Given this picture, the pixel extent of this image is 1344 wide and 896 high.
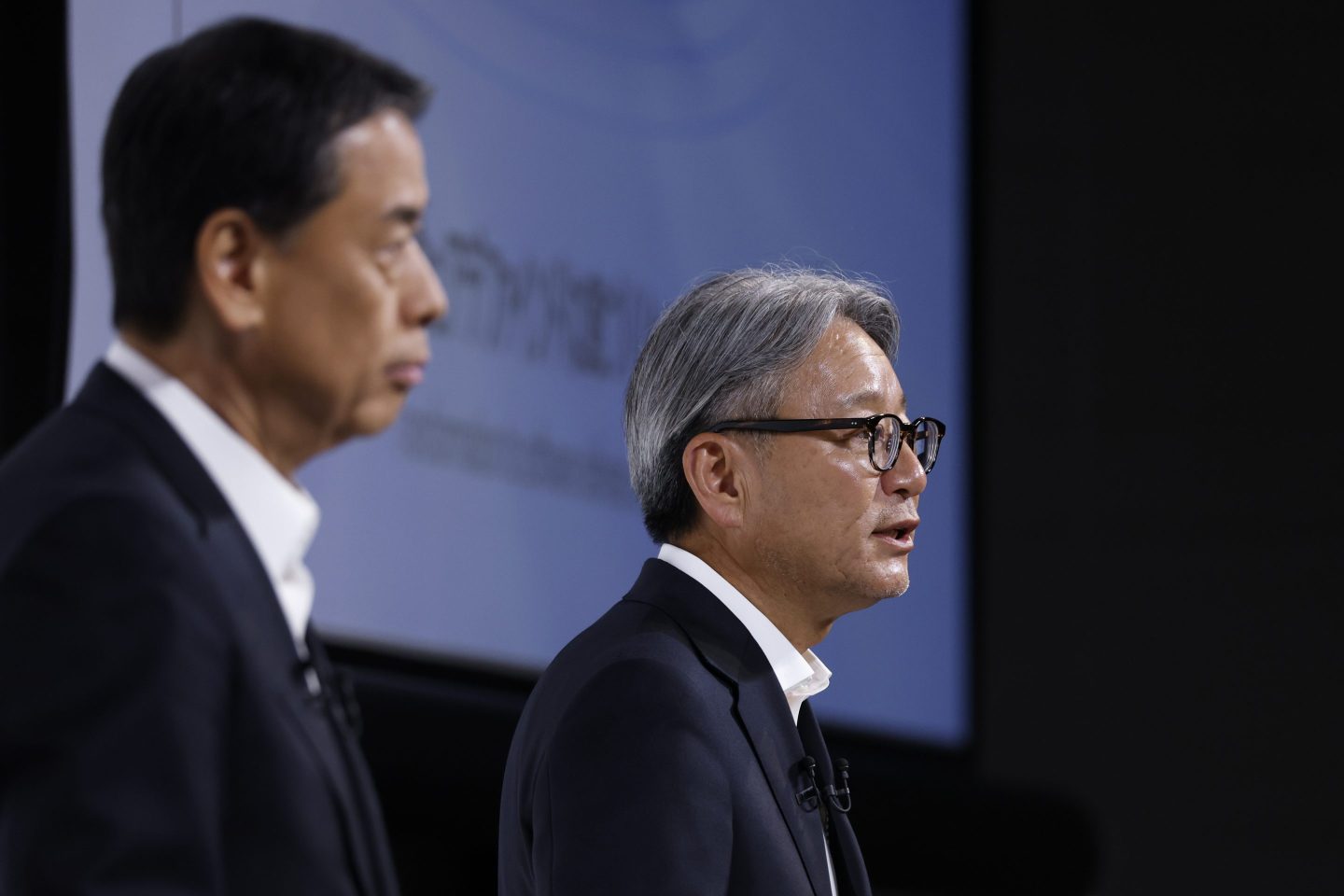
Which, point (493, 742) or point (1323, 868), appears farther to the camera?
point (1323, 868)

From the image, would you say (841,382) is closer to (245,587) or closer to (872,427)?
(872,427)

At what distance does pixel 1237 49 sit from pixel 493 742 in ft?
13.4

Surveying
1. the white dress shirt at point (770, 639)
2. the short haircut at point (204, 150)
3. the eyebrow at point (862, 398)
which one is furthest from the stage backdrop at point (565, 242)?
the short haircut at point (204, 150)

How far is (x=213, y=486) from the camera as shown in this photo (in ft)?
4.07

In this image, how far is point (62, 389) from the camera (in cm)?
254

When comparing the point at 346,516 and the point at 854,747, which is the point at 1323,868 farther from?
the point at 346,516

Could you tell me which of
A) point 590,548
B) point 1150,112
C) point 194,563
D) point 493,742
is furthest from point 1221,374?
point 194,563

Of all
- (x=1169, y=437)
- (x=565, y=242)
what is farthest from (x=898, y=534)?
(x=1169, y=437)

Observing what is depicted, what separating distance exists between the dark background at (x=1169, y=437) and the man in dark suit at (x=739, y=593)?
12.0ft

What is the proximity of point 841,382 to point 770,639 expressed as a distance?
314mm

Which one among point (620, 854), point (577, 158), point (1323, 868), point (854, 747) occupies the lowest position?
point (1323, 868)

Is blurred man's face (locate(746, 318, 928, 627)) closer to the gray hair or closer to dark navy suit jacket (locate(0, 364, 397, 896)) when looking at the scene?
the gray hair

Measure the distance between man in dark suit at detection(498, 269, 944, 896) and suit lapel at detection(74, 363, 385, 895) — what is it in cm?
57

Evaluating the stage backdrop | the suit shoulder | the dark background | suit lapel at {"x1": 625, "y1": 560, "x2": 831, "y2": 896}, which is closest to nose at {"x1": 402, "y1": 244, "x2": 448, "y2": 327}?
the suit shoulder
